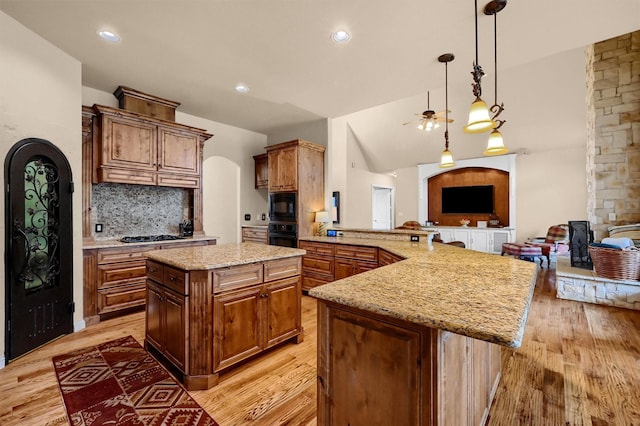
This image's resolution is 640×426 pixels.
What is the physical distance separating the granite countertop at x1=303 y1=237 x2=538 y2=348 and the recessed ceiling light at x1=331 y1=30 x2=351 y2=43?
2032mm

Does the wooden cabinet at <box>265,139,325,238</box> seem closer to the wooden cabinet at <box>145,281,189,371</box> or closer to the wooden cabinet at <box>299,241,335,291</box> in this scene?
the wooden cabinet at <box>299,241,335,291</box>

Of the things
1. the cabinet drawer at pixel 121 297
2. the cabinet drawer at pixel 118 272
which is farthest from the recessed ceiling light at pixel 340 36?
the cabinet drawer at pixel 121 297

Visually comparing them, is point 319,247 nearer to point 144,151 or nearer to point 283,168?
point 283,168

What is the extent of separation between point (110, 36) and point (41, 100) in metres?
0.89

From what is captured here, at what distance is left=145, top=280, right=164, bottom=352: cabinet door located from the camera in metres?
2.32

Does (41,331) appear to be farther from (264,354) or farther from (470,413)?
(470,413)

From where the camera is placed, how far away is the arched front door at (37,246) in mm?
2371

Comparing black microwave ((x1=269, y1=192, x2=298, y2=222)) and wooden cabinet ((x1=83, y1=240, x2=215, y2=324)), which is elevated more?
black microwave ((x1=269, y1=192, x2=298, y2=222))

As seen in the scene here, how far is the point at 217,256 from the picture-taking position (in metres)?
2.31

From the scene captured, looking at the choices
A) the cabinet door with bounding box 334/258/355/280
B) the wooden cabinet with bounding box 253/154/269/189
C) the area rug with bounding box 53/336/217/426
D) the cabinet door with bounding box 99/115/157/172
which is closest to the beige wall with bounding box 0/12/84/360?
the cabinet door with bounding box 99/115/157/172

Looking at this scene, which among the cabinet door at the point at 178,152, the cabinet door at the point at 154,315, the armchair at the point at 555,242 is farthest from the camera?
the armchair at the point at 555,242

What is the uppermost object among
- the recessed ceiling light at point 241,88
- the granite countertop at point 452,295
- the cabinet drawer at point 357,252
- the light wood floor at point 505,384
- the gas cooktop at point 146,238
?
the recessed ceiling light at point 241,88

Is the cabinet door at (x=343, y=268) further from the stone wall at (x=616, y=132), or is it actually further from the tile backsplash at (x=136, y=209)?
the stone wall at (x=616, y=132)

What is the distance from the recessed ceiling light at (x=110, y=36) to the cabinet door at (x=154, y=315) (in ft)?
7.25
